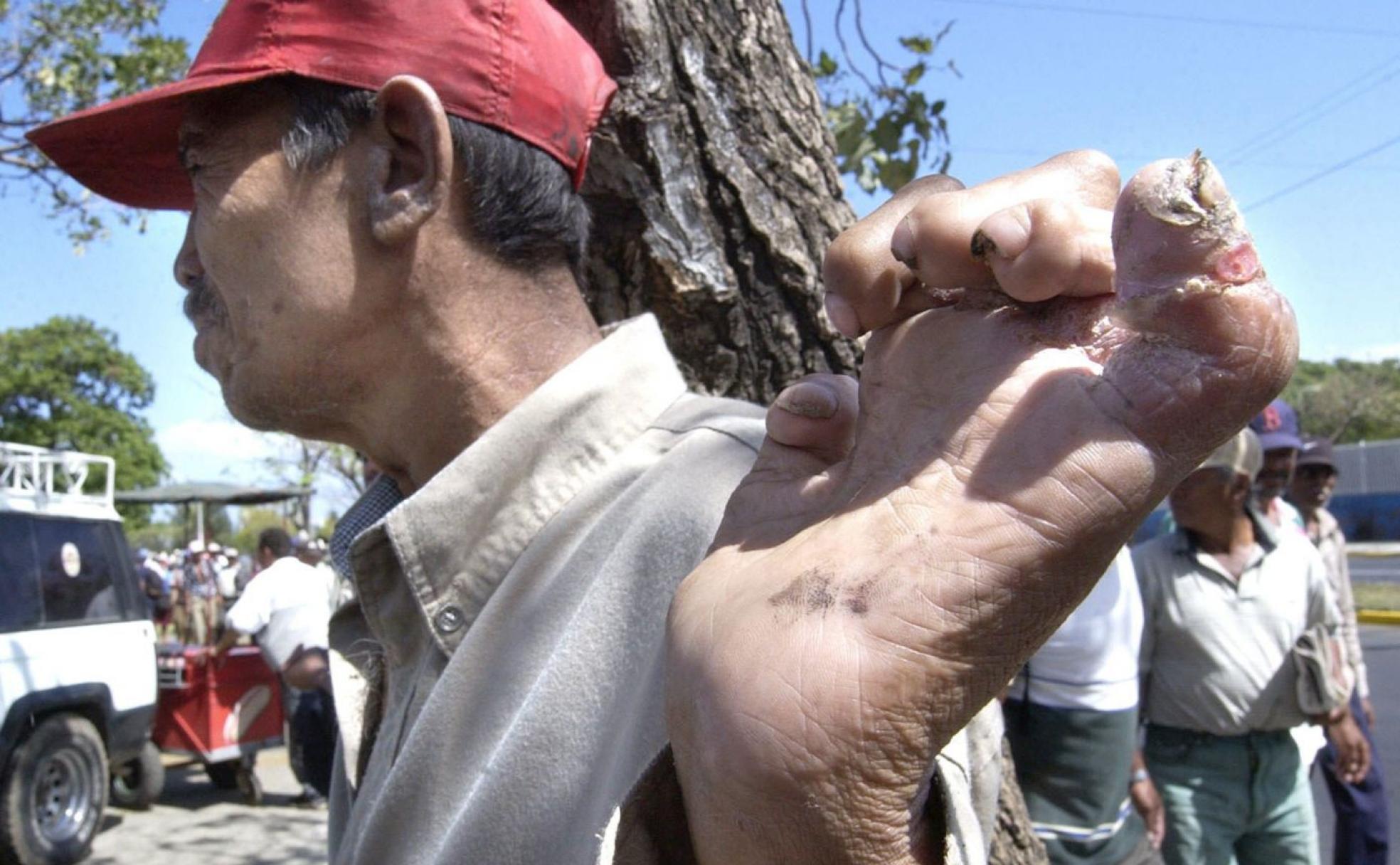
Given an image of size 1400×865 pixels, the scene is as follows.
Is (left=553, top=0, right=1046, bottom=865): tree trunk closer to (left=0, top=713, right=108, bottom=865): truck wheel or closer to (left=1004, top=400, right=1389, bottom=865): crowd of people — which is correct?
(left=1004, top=400, right=1389, bottom=865): crowd of people

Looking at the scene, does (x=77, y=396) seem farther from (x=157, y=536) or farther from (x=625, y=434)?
(x=625, y=434)

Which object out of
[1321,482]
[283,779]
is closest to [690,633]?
[1321,482]

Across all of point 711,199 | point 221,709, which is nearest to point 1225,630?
point 711,199

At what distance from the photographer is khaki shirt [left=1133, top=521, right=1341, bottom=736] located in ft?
13.0

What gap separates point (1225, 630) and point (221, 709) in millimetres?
7180

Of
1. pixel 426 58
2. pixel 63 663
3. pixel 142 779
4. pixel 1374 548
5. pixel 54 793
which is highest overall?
pixel 426 58

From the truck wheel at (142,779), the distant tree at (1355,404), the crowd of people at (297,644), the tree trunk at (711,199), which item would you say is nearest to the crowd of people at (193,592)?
the truck wheel at (142,779)

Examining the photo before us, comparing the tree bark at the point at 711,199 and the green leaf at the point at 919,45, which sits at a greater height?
the green leaf at the point at 919,45

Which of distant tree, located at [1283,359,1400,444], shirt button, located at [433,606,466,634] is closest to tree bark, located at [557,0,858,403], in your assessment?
shirt button, located at [433,606,466,634]

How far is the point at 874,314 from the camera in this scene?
2.92ft

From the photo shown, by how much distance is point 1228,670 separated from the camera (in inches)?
156

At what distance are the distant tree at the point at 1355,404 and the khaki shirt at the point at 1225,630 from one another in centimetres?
5059

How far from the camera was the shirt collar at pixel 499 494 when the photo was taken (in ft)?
4.40

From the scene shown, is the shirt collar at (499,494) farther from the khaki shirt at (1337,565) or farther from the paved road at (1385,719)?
the paved road at (1385,719)
